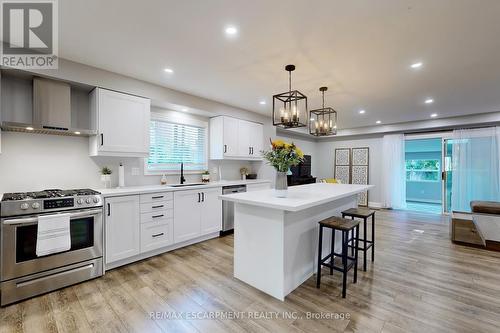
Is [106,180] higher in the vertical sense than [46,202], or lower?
higher

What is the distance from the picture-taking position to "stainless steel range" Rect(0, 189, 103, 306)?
6.97 feet

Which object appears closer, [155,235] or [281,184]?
[281,184]

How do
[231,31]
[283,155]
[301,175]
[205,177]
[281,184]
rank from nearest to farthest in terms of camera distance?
1. [231,31]
2. [283,155]
3. [281,184]
4. [205,177]
5. [301,175]

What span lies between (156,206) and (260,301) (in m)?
1.98

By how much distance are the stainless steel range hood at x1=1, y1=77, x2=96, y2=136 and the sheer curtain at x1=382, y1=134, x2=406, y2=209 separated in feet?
25.3

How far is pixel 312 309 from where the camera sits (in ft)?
6.84

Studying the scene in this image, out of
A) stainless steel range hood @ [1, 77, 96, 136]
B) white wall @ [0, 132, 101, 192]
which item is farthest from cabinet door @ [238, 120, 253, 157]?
stainless steel range hood @ [1, 77, 96, 136]

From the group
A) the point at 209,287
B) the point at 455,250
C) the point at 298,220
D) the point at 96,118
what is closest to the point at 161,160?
the point at 96,118

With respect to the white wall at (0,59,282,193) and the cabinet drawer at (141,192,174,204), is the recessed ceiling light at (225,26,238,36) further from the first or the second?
the cabinet drawer at (141,192,174,204)

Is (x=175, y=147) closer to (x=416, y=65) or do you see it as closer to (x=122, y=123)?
(x=122, y=123)

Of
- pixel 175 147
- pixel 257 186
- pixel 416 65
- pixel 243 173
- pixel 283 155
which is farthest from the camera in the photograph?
pixel 243 173

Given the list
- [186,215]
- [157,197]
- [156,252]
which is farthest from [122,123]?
[156,252]

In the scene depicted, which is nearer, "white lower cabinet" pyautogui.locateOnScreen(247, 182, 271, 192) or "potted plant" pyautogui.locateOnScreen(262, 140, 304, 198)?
"potted plant" pyautogui.locateOnScreen(262, 140, 304, 198)

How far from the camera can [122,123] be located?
10.5 feet
